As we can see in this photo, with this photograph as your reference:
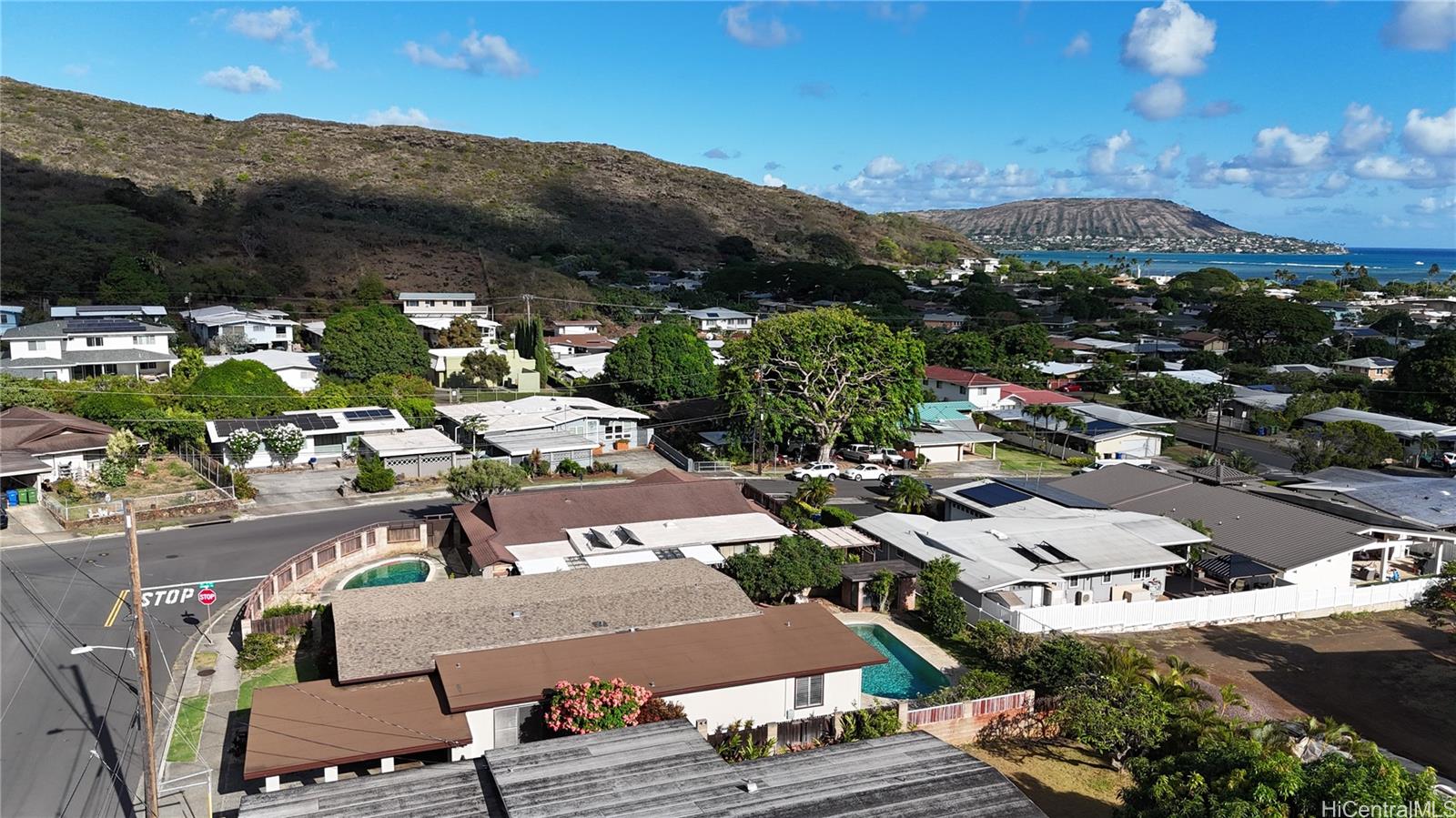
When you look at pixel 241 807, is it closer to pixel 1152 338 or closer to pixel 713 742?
pixel 713 742

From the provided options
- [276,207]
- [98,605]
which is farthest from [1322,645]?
[276,207]

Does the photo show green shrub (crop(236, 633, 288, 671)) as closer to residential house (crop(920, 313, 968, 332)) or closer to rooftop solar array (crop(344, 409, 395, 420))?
rooftop solar array (crop(344, 409, 395, 420))

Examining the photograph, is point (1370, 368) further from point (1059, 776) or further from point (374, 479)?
point (374, 479)

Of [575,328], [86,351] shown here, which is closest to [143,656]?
[86,351]

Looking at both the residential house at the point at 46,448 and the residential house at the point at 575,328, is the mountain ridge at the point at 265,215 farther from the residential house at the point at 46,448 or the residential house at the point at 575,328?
the residential house at the point at 46,448

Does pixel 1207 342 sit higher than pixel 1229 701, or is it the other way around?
pixel 1207 342

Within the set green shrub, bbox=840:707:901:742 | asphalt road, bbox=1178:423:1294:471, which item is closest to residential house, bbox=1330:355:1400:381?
asphalt road, bbox=1178:423:1294:471
